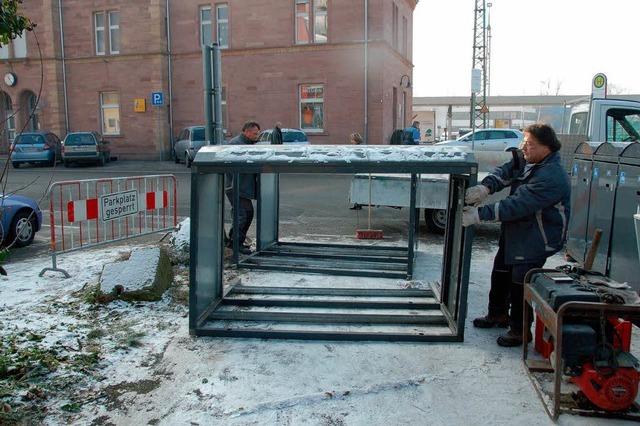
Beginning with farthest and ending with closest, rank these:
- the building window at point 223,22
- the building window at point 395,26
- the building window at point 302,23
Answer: the building window at point 395,26, the building window at point 223,22, the building window at point 302,23

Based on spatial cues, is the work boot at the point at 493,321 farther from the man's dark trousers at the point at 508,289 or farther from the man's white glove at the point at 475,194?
the man's white glove at the point at 475,194

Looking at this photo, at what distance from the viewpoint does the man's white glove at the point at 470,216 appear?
4543 mm

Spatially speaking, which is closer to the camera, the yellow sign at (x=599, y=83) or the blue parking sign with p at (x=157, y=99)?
the yellow sign at (x=599, y=83)

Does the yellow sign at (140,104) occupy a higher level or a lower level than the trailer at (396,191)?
higher

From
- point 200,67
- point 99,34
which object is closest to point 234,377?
point 200,67

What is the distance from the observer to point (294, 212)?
12.4 m

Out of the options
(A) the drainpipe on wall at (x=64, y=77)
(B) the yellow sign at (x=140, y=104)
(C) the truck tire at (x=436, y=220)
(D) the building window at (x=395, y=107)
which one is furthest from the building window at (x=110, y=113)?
(C) the truck tire at (x=436, y=220)

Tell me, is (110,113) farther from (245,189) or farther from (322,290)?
(322,290)

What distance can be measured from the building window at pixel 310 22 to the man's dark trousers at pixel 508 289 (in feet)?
74.2

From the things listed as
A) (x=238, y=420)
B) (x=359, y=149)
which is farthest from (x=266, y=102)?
(x=238, y=420)

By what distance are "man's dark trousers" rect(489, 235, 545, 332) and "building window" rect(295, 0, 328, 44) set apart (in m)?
22.6

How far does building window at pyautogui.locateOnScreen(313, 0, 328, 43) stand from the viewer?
26.1 meters

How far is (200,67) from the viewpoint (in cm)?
2758

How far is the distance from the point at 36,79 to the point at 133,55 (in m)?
6.02
